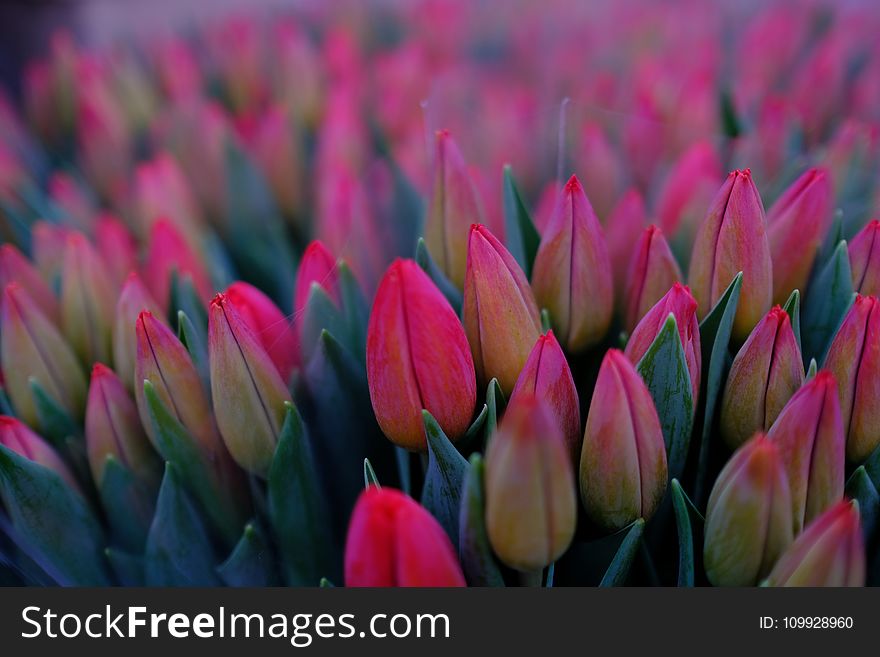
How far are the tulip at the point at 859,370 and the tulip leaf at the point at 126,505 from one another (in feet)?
1.02

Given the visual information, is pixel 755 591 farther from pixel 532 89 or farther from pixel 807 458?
pixel 532 89

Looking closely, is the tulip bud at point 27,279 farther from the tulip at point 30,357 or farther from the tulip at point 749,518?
the tulip at point 749,518

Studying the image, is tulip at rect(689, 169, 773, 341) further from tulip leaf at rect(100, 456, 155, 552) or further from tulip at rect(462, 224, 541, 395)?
tulip leaf at rect(100, 456, 155, 552)

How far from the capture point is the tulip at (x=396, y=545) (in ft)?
0.90

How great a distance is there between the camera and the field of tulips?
302 millimetres

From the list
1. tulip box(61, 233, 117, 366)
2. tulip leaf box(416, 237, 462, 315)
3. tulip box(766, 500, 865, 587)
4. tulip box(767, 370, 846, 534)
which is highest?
tulip box(61, 233, 117, 366)

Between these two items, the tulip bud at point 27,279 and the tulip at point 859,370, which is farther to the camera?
the tulip bud at point 27,279

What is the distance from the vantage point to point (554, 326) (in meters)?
0.39

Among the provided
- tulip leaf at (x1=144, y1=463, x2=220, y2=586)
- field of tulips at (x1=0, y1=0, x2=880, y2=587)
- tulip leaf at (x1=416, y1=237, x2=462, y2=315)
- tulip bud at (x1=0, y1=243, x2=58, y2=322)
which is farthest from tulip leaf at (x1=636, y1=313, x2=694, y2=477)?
tulip bud at (x1=0, y1=243, x2=58, y2=322)

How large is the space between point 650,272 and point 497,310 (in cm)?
9

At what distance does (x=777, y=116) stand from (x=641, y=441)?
0.34 m

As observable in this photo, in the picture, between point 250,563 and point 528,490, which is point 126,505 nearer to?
point 250,563

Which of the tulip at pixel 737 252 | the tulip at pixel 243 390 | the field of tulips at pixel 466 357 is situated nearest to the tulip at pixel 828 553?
the field of tulips at pixel 466 357

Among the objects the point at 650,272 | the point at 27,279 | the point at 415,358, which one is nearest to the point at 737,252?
the point at 650,272
